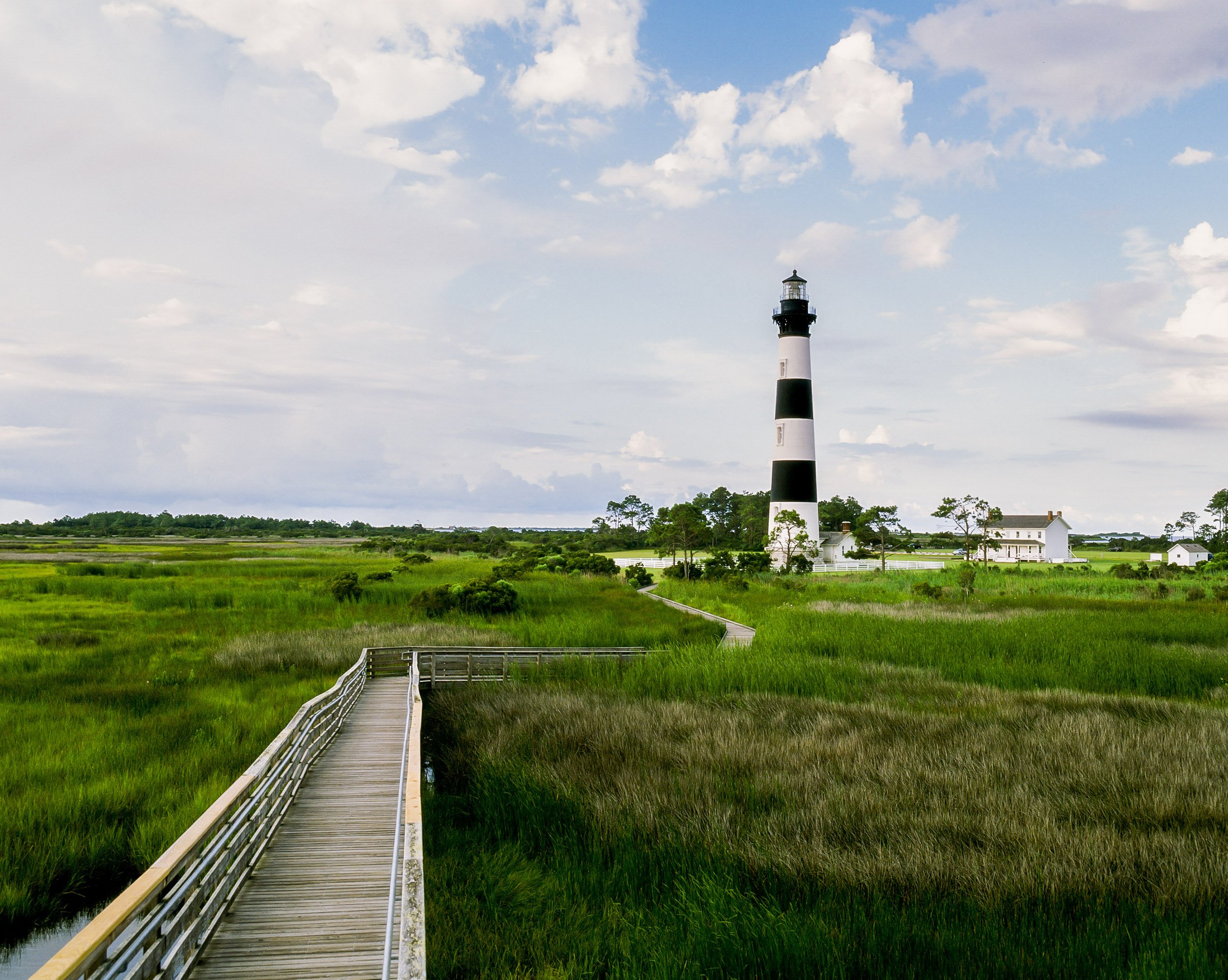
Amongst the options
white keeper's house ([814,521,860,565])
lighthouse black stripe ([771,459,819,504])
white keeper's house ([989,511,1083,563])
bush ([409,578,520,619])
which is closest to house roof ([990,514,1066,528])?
white keeper's house ([989,511,1083,563])

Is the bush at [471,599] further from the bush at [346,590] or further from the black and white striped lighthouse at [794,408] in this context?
the black and white striped lighthouse at [794,408]

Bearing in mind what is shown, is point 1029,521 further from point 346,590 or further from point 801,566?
point 346,590

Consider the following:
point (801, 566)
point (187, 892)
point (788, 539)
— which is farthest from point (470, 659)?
point (801, 566)

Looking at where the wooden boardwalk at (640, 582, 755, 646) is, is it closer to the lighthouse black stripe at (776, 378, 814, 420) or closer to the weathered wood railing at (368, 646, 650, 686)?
the weathered wood railing at (368, 646, 650, 686)

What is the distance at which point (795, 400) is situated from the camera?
47.1 meters

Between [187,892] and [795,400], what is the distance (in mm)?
43989

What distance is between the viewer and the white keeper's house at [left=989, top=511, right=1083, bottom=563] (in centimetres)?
8156

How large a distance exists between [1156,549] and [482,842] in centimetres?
11157

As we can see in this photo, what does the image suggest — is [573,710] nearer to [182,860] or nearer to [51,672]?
[182,860]

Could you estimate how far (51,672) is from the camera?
1827 cm

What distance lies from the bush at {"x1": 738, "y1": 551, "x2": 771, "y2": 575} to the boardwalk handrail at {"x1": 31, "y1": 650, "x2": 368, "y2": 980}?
43.4 m

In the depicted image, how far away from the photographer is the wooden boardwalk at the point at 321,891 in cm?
597

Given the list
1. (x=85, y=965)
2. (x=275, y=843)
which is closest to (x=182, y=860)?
(x=85, y=965)

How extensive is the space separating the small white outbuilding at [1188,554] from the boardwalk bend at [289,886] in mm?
88357
